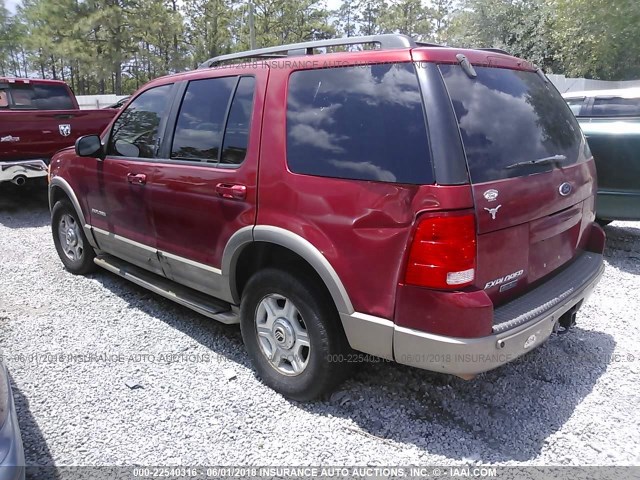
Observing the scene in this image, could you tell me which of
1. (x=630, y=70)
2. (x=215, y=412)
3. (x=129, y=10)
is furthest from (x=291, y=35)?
(x=215, y=412)

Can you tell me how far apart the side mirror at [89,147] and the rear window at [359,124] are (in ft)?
7.20

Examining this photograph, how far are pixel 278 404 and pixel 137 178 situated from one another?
202 cm

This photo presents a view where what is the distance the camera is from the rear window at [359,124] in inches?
91.7

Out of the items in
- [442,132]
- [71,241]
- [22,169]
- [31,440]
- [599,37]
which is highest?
[599,37]

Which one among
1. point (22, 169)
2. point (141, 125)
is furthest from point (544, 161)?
point (22, 169)

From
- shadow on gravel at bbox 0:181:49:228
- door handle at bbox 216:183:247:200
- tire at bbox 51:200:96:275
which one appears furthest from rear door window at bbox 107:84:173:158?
Answer: shadow on gravel at bbox 0:181:49:228

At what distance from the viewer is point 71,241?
5148 millimetres

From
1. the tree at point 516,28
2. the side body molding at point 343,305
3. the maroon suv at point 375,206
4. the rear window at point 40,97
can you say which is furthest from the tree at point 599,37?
the side body molding at point 343,305

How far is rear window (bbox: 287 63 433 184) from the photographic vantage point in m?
2.33

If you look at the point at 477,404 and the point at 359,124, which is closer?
the point at 359,124

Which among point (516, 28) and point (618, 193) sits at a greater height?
point (516, 28)

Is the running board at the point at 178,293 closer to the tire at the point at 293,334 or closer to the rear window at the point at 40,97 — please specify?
the tire at the point at 293,334

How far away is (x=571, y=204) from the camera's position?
292cm

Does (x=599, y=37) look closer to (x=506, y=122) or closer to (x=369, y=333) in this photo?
(x=506, y=122)
